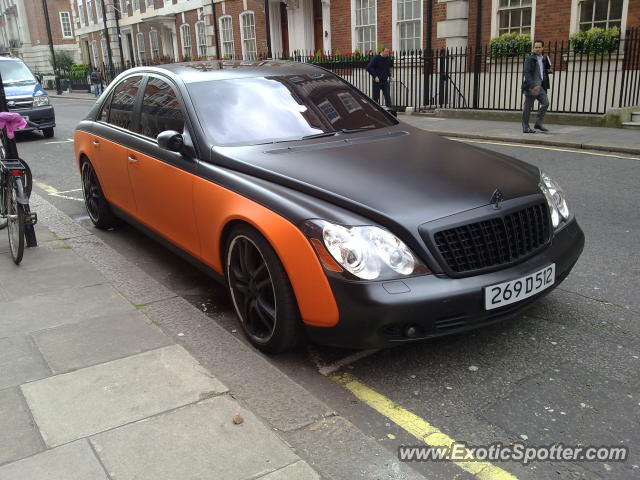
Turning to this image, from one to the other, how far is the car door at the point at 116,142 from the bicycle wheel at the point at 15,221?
2.52ft

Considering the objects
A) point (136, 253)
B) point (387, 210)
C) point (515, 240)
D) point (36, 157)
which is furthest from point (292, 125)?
point (36, 157)

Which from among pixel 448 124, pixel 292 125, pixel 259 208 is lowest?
pixel 448 124

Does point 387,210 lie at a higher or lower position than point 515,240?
higher

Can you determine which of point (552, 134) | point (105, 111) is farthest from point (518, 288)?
point (552, 134)

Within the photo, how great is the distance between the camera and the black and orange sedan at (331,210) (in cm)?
287

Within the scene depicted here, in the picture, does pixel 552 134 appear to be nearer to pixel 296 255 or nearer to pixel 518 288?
pixel 518 288

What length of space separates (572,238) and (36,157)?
10726 mm

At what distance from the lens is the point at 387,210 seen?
2.95m

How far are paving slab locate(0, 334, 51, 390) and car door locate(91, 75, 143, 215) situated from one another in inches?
67.6

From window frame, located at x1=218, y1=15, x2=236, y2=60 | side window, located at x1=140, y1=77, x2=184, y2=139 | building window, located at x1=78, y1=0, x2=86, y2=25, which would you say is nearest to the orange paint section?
side window, located at x1=140, y1=77, x2=184, y2=139

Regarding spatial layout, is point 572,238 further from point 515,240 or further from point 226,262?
point 226,262

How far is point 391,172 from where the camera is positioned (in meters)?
3.33

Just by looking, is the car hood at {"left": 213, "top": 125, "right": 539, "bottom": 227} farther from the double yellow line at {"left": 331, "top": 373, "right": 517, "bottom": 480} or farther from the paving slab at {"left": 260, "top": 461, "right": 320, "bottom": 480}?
the paving slab at {"left": 260, "top": 461, "right": 320, "bottom": 480}

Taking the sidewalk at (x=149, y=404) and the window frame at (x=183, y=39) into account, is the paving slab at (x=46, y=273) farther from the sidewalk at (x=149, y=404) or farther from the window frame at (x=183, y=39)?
the window frame at (x=183, y=39)
